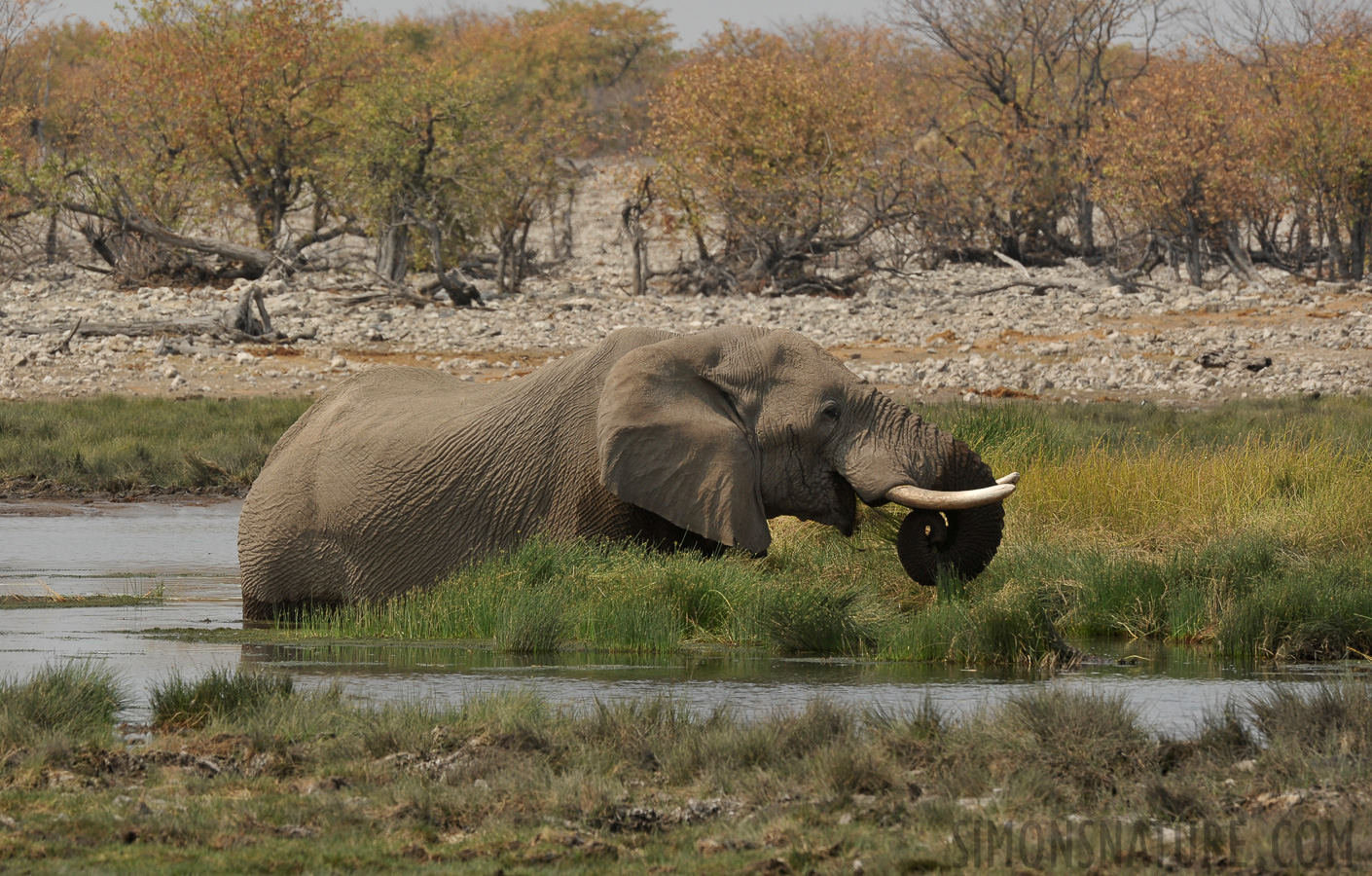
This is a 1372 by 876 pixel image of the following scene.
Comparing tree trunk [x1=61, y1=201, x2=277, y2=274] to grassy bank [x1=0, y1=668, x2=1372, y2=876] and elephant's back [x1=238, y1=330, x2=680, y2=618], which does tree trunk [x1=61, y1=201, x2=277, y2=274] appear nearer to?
elephant's back [x1=238, y1=330, x2=680, y2=618]

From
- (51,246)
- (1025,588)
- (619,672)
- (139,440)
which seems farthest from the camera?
(51,246)

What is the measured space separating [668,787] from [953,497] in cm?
304

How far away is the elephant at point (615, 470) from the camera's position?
7637mm

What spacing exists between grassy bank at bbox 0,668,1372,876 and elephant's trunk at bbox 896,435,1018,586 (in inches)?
84.2

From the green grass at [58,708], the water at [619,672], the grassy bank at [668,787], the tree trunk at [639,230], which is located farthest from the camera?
the tree trunk at [639,230]

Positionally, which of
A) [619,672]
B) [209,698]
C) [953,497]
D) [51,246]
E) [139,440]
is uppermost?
[953,497]

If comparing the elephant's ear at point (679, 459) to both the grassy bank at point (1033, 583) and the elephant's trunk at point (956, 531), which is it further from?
the elephant's trunk at point (956, 531)

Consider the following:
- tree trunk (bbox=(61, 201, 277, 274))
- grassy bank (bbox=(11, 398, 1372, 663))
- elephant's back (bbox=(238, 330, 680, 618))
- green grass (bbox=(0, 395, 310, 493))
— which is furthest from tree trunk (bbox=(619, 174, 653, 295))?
elephant's back (bbox=(238, 330, 680, 618))

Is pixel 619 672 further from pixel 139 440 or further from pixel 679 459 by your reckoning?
pixel 139 440

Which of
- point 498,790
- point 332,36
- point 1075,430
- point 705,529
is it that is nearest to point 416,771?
point 498,790

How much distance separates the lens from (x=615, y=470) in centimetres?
769

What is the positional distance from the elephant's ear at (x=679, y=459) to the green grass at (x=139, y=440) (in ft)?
30.4

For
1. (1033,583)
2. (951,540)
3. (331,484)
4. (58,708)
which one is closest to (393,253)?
(331,484)

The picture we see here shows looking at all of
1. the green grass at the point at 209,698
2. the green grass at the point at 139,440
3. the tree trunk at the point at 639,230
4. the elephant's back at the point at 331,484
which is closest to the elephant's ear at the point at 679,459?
the elephant's back at the point at 331,484
